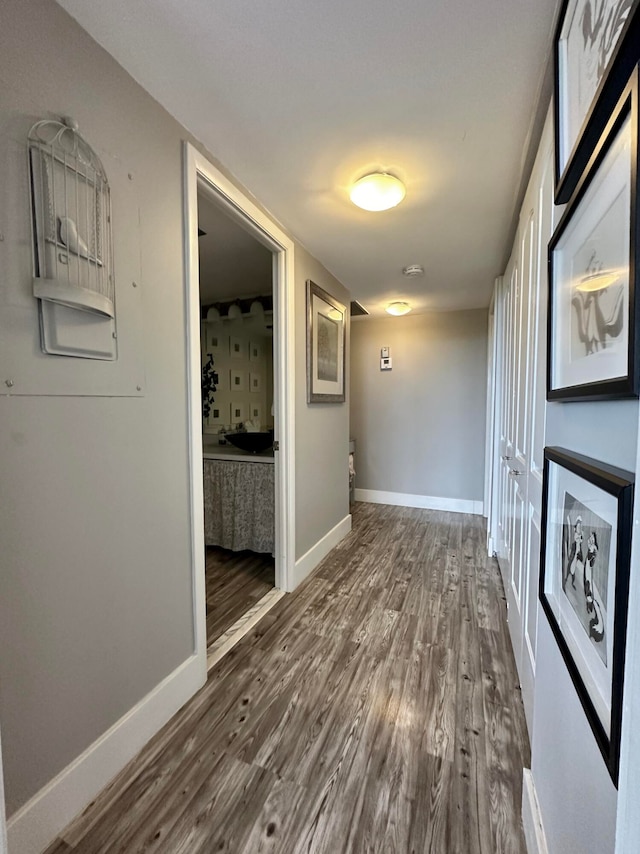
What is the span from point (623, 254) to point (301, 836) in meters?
1.60

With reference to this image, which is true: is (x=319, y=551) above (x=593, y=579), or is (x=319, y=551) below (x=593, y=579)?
below

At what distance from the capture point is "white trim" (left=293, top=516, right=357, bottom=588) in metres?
2.56

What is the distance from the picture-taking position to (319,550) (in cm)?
288

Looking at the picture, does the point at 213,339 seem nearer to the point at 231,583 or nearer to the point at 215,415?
the point at 215,415

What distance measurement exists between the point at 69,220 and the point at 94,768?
1.65 metres

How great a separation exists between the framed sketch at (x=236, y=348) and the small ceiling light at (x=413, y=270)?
2.02m

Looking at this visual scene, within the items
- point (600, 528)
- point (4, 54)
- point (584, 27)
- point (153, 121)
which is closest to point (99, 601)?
point (600, 528)

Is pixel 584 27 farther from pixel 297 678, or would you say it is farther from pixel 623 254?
pixel 297 678

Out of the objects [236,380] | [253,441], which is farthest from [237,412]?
[253,441]

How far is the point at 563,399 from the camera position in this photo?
86 cm

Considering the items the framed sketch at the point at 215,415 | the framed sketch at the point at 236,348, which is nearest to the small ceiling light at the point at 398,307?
the framed sketch at the point at 236,348

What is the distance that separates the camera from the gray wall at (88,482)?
0.93 metres

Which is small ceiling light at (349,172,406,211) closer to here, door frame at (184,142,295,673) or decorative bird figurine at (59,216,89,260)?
door frame at (184,142,295,673)

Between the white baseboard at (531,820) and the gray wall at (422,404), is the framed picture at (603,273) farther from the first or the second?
the gray wall at (422,404)
